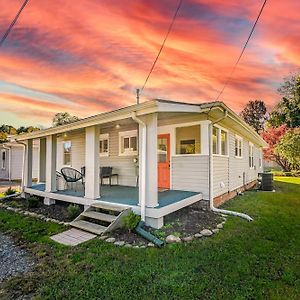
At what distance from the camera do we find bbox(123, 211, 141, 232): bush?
4672 mm

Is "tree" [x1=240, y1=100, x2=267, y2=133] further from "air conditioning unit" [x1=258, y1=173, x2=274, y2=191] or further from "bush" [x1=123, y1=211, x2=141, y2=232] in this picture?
"bush" [x1=123, y1=211, x2=141, y2=232]

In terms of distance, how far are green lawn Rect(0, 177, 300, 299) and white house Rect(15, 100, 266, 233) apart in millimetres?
1079

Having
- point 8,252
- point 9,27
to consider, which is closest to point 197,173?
point 8,252

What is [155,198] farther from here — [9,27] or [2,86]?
[2,86]

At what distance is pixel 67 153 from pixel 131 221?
7870 millimetres

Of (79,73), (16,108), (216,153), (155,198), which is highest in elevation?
(79,73)

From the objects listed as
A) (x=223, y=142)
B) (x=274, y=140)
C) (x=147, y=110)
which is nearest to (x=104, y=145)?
(x=223, y=142)

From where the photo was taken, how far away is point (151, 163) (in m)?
4.96

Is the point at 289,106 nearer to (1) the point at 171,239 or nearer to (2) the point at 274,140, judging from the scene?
(2) the point at 274,140

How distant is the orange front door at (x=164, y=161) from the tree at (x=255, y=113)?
120 ft

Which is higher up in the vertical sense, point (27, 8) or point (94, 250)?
point (27, 8)

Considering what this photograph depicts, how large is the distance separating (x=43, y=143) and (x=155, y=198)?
22.0ft

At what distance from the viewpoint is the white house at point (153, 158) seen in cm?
500

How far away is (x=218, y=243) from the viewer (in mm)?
4266
